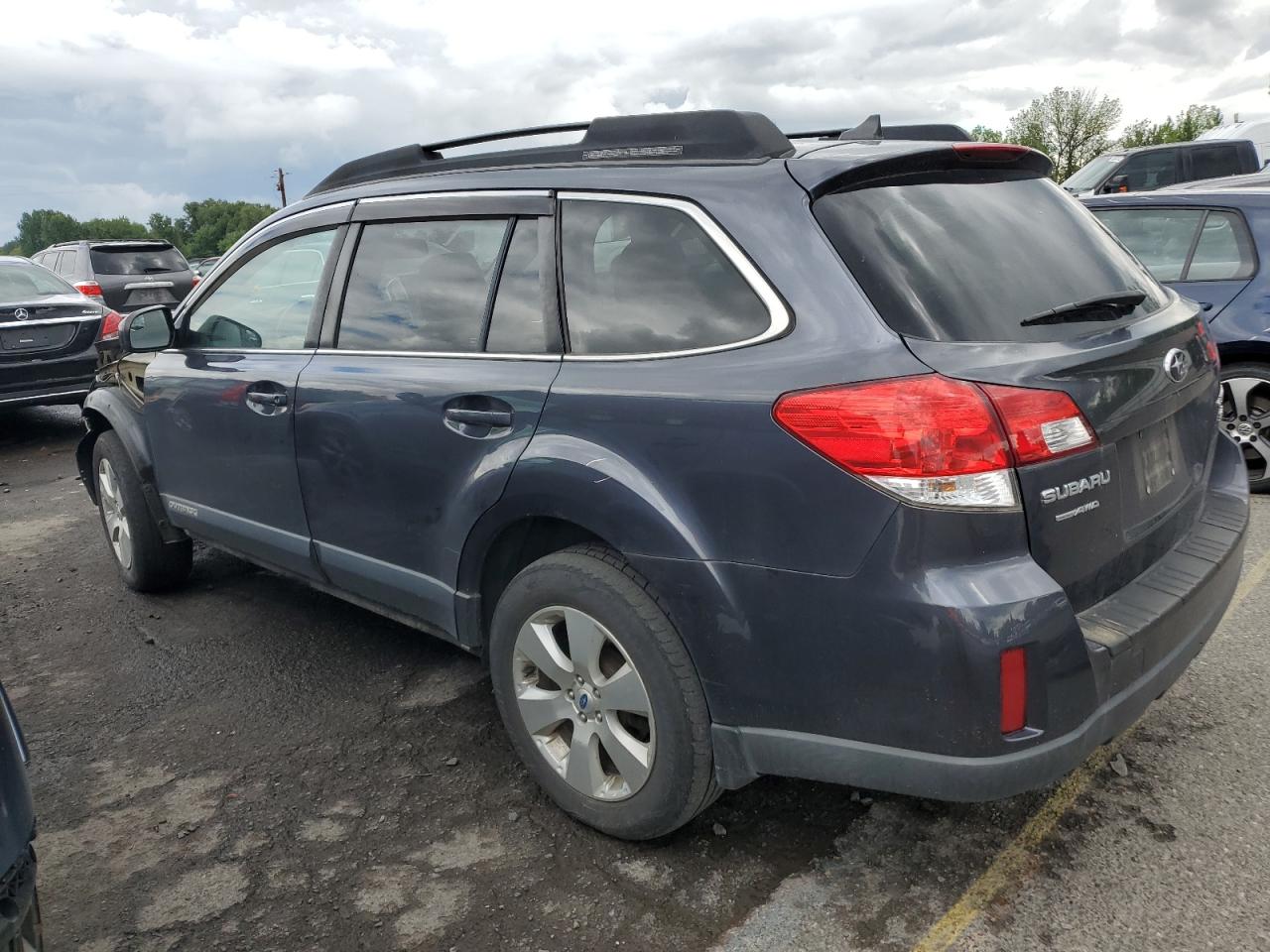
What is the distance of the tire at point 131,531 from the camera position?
474 centimetres

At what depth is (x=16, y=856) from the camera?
174cm

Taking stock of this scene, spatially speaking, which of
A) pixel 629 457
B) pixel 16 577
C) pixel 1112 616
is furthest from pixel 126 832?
pixel 16 577

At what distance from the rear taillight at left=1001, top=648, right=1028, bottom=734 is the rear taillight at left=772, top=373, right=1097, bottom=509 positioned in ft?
1.00

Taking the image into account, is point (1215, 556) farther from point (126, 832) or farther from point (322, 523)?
point (126, 832)

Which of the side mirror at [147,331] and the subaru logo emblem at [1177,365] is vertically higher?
the side mirror at [147,331]

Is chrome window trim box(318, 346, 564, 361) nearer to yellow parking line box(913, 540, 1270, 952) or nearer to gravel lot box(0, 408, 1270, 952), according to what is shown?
gravel lot box(0, 408, 1270, 952)

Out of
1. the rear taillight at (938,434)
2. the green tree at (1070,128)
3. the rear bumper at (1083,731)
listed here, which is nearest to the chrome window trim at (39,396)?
the rear bumper at (1083,731)

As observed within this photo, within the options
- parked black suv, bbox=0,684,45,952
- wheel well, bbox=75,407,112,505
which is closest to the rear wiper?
parked black suv, bbox=0,684,45,952

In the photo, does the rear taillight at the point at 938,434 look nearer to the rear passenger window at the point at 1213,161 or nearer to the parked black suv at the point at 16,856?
the parked black suv at the point at 16,856

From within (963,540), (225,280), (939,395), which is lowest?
(963,540)

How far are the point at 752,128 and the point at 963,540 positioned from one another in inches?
48.4

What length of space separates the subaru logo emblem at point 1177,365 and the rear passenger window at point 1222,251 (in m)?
3.62

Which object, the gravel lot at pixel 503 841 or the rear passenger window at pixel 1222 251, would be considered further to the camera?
the rear passenger window at pixel 1222 251

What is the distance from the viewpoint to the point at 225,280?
13.9 feet
